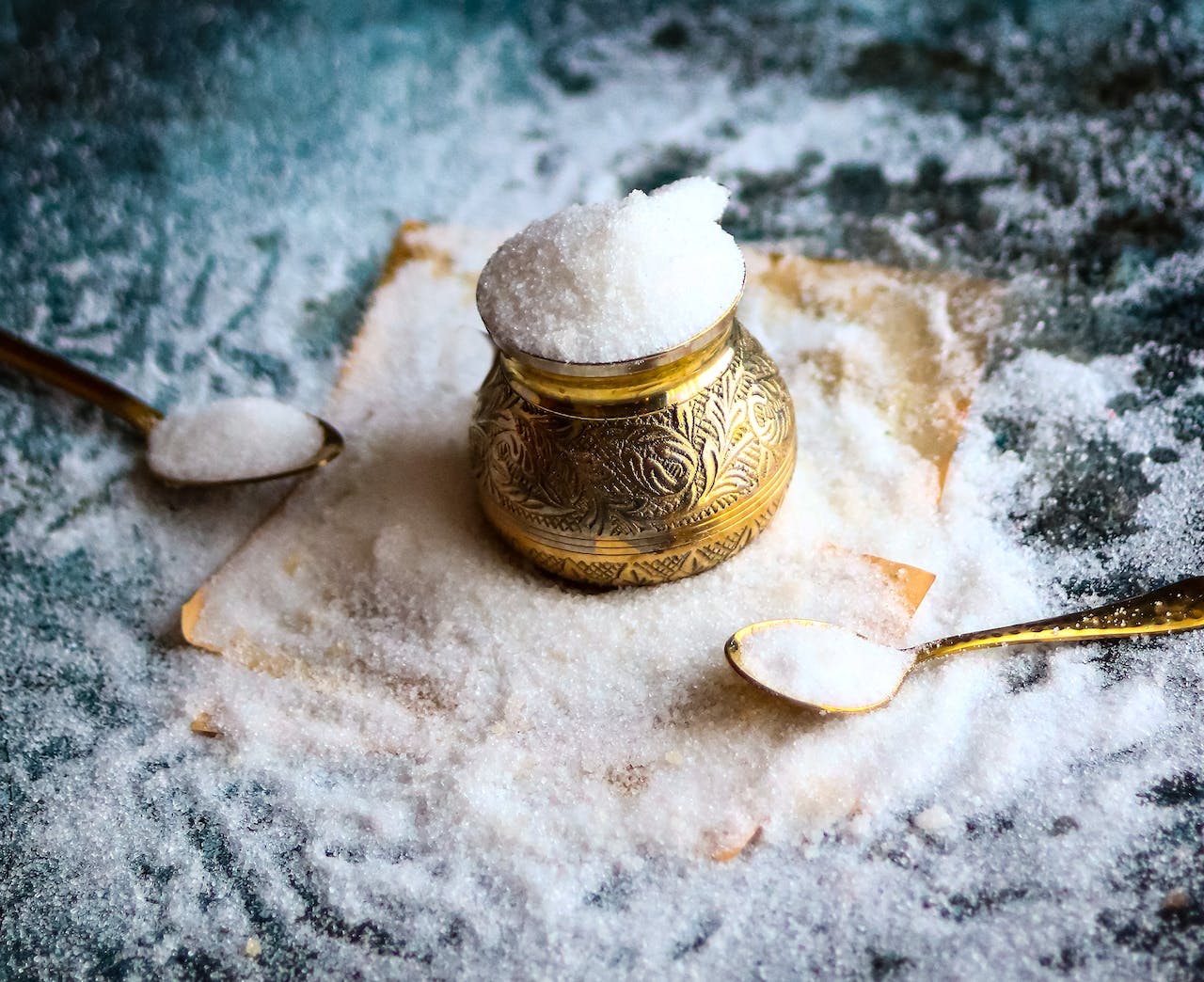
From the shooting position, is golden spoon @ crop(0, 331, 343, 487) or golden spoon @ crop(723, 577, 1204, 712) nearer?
golden spoon @ crop(723, 577, 1204, 712)

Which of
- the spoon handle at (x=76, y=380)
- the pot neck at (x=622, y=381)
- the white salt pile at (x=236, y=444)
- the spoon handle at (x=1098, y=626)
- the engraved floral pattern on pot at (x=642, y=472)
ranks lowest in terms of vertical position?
the spoon handle at (x=76, y=380)

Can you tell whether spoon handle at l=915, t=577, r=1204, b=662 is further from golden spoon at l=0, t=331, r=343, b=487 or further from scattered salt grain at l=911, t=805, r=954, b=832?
golden spoon at l=0, t=331, r=343, b=487

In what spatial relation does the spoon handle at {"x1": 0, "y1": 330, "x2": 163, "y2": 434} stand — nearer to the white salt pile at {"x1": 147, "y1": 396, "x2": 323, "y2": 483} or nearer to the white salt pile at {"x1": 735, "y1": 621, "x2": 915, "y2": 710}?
the white salt pile at {"x1": 147, "y1": 396, "x2": 323, "y2": 483}

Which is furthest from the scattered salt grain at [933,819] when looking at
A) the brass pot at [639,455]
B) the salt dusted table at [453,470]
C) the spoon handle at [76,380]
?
the spoon handle at [76,380]

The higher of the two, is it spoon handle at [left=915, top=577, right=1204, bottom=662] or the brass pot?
the brass pot

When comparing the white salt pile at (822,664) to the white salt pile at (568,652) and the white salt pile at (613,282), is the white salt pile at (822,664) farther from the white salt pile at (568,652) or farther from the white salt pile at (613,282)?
the white salt pile at (613,282)

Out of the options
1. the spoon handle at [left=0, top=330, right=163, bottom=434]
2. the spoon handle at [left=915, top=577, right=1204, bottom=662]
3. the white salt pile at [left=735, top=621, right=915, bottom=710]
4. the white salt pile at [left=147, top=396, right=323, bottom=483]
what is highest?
the spoon handle at [left=915, top=577, right=1204, bottom=662]

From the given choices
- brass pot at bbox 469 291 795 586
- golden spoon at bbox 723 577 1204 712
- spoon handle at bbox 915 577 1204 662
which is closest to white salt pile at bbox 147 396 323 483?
brass pot at bbox 469 291 795 586

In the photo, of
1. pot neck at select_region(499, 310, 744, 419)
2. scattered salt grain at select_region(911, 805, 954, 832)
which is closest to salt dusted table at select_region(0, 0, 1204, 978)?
scattered salt grain at select_region(911, 805, 954, 832)
